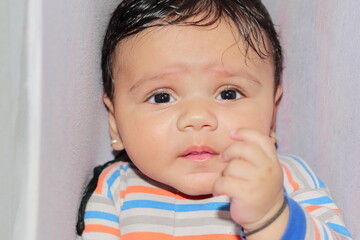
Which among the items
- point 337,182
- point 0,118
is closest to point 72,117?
point 0,118

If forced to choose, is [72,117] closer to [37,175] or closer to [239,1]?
[37,175]

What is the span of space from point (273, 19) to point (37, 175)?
751mm

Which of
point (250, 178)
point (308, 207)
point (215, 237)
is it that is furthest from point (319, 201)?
point (250, 178)

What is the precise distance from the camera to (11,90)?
2.97 ft

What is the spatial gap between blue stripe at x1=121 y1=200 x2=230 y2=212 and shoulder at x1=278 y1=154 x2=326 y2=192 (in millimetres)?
151

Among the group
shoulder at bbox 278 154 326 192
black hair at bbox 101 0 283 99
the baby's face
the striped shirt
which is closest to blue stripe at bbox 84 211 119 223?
the striped shirt

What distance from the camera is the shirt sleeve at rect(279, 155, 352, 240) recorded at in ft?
3.29

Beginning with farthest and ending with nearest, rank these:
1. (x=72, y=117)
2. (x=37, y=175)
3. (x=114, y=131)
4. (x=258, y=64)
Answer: (x=114, y=131) < (x=258, y=64) < (x=72, y=117) < (x=37, y=175)

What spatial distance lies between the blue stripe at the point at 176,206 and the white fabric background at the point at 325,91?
0.24m

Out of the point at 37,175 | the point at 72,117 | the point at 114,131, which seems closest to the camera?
the point at 37,175

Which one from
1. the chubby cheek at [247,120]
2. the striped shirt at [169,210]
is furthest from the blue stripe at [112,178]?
the chubby cheek at [247,120]

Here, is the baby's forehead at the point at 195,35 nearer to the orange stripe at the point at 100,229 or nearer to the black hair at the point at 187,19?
the black hair at the point at 187,19

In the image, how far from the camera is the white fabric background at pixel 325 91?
119cm

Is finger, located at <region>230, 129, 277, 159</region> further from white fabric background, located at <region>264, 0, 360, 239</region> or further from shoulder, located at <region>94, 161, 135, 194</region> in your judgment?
shoulder, located at <region>94, 161, 135, 194</region>
